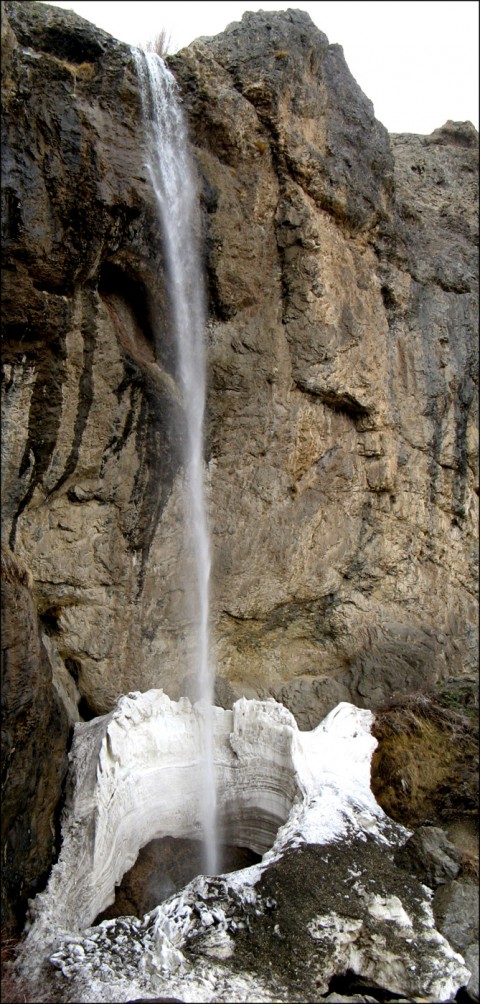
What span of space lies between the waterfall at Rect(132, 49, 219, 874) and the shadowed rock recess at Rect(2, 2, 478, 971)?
0.45ft

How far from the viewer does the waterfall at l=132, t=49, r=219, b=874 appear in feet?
21.9

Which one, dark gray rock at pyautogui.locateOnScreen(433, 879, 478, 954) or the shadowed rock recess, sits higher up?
the shadowed rock recess

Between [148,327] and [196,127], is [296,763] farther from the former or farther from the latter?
[196,127]

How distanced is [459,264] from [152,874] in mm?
7375

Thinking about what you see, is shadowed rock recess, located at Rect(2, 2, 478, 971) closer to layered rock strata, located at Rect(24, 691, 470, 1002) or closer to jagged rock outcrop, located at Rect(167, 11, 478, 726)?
jagged rock outcrop, located at Rect(167, 11, 478, 726)

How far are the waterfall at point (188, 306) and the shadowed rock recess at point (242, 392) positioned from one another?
136mm

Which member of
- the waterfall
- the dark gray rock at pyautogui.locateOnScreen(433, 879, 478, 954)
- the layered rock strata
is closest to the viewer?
the layered rock strata

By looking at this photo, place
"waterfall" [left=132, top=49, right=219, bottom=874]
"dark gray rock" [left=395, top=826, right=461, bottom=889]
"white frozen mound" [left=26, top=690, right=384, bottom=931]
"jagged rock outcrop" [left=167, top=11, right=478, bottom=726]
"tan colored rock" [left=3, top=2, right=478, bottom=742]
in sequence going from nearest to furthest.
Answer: "white frozen mound" [left=26, top=690, right=384, bottom=931], "dark gray rock" [left=395, top=826, right=461, bottom=889], "tan colored rock" [left=3, top=2, right=478, bottom=742], "waterfall" [left=132, top=49, right=219, bottom=874], "jagged rock outcrop" [left=167, top=11, right=478, bottom=726]

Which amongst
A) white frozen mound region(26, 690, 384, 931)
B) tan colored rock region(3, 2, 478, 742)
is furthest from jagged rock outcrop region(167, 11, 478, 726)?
white frozen mound region(26, 690, 384, 931)

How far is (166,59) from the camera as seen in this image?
7.00m

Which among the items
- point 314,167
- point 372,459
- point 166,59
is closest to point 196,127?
point 166,59

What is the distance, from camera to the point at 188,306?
24.0 feet

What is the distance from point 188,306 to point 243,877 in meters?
4.63

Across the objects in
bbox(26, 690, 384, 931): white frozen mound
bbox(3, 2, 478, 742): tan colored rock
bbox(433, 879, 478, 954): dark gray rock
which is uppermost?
bbox(3, 2, 478, 742): tan colored rock
